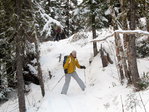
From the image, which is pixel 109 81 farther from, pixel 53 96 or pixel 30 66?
pixel 30 66

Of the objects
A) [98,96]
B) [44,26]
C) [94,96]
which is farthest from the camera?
[44,26]

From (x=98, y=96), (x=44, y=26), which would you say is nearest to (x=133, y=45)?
(x=98, y=96)

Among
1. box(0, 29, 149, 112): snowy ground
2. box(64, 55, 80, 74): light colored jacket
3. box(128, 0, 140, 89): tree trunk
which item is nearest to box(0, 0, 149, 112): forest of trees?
box(128, 0, 140, 89): tree trunk

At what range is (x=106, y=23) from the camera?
15797 millimetres

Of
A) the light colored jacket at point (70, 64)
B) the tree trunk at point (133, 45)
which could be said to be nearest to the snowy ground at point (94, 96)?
the tree trunk at point (133, 45)

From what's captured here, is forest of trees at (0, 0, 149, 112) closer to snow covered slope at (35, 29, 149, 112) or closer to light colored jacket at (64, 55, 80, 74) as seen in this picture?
snow covered slope at (35, 29, 149, 112)

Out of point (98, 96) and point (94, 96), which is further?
point (94, 96)

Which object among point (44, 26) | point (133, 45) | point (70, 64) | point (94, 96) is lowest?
point (94, 96)

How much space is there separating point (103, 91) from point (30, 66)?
810cm

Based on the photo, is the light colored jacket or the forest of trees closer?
the forest of trees

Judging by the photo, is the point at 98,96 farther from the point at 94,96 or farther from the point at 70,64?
the point at 70,64

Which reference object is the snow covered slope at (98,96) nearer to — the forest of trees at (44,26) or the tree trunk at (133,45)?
the tree trunk at (133,45)

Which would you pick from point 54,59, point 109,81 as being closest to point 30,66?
point 54,59

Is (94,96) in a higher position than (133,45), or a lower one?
lower
